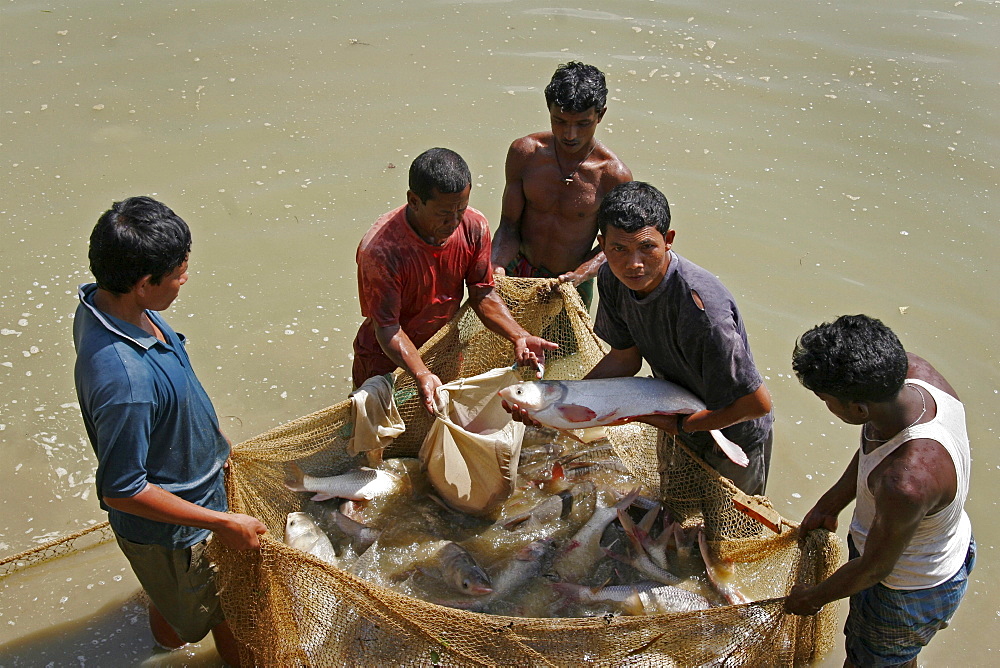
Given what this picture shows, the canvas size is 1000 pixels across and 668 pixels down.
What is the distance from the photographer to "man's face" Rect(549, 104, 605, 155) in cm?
441

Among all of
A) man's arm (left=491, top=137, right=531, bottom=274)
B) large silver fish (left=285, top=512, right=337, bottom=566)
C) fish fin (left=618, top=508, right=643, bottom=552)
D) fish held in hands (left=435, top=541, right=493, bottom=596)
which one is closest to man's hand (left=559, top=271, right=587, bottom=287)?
man's arm (left=491, top=137, right=531, bottom=274)

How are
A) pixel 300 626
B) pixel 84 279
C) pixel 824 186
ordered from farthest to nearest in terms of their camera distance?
1. pixel 824 186
2. pixel 84 279
3. pixel 300 626

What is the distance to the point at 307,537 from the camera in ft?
12.8

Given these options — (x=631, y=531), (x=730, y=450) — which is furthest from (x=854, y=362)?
(x=631, y=531)

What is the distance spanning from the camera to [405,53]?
902 cm

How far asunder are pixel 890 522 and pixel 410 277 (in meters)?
2.28

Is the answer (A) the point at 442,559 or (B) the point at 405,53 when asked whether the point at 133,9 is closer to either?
(B) the point at 405,53

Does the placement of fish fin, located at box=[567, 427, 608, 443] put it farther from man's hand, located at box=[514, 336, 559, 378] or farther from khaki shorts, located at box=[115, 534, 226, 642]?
khaki shorts, located at box=[115, 534, 226, 642]

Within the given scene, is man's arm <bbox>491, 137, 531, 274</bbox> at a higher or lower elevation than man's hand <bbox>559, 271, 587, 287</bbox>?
higher

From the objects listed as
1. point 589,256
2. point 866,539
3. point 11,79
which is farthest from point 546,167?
point 11,79

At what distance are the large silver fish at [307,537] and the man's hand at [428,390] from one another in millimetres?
825

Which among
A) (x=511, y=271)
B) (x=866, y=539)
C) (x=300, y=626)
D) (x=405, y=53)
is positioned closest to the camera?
(x=866, y=539)

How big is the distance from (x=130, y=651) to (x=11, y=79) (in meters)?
6.81

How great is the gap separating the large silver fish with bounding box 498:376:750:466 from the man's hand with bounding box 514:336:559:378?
1.54ft
